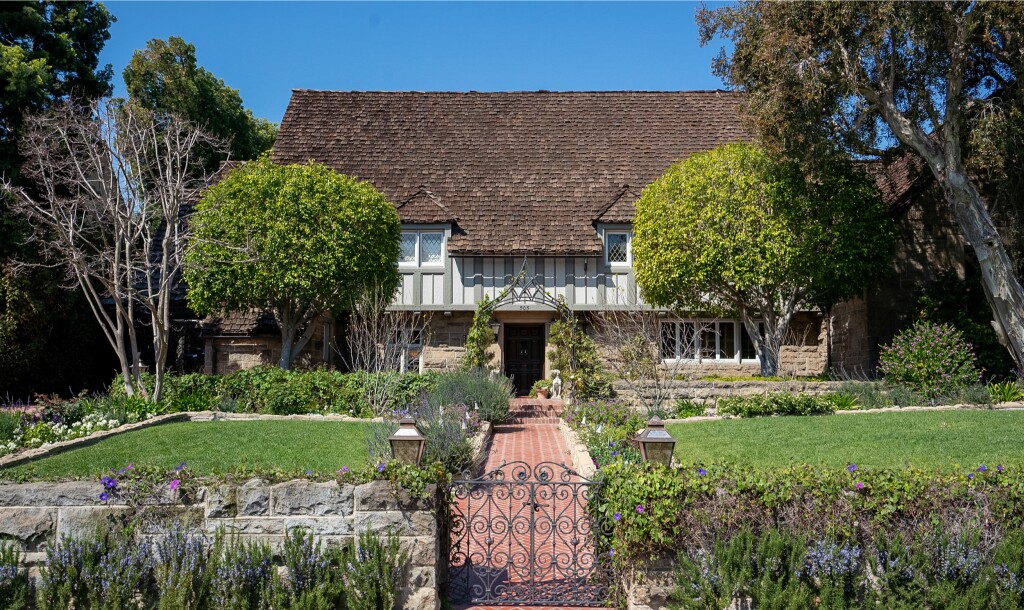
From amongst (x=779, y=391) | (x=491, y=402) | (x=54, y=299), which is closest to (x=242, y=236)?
(x=54, y=299)

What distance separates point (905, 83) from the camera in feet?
49.3

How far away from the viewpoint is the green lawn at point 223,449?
8.30 meters

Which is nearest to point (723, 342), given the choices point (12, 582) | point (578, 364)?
point (578, 364)

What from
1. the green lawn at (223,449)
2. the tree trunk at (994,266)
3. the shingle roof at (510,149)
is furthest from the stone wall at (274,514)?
the shingle roof at (510,149)

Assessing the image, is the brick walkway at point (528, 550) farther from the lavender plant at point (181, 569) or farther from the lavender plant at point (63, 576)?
the lavender plant at point (63, 576)

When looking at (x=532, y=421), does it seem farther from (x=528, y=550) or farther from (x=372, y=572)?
(x=372, y=572)

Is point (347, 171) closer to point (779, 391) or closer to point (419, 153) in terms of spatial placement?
point (419, 153)

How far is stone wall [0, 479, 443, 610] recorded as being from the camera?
6.07 meters

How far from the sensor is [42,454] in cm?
884

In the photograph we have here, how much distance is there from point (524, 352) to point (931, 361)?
10065mm

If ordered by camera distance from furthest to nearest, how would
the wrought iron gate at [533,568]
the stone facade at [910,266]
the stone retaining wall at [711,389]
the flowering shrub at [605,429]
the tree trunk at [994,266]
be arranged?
the stone facade at [910,266] < the stone retaining wall at [711,389] < the tree trunk at [994,266] < the flowering shrub at [605,429] < the wrought iron gate at [533,568]

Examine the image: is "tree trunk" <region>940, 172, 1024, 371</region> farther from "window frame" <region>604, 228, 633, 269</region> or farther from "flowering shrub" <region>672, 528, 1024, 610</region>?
"flowering shrub" <region>672, 528, 1024, 610</region>

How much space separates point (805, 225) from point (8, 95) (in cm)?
1721

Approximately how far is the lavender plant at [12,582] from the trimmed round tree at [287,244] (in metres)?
10.8
